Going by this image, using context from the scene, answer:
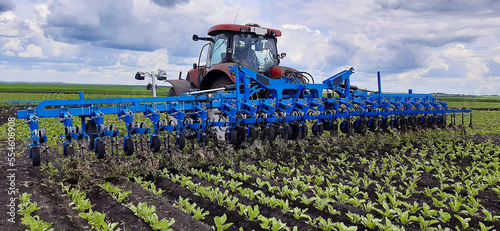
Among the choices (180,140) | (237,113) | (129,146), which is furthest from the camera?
(237,113)

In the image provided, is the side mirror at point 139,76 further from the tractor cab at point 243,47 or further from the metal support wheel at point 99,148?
the metal support wheel at point 99,148

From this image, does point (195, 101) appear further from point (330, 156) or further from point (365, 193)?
point (365, 193)

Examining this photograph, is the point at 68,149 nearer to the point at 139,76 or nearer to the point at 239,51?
the point at 139,76

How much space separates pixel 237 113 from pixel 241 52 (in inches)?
85.0

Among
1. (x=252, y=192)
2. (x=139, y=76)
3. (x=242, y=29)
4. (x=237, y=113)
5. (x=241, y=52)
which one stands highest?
(x=242, y=29)

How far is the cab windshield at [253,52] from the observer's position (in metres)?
8.44

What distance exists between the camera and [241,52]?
846 centimetres

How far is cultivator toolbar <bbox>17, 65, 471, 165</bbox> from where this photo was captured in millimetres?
5400

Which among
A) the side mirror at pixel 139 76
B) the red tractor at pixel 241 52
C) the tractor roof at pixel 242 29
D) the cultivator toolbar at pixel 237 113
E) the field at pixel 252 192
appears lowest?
the field at pixel 252 192

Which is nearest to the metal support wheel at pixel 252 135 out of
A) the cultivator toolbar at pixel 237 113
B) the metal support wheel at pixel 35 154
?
the cultivator toolbar at pixel 237 113

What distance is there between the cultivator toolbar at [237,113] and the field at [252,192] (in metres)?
0.35

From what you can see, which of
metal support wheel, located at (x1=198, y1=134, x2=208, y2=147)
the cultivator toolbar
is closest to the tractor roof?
the cultivator toolbar

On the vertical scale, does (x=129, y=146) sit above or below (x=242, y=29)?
below

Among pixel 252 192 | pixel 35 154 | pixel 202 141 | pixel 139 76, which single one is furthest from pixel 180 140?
pixel 139 76
